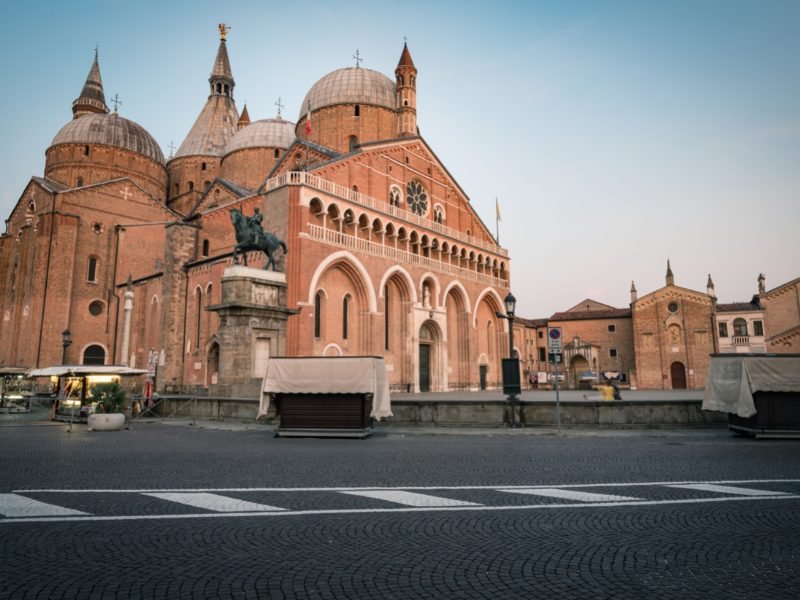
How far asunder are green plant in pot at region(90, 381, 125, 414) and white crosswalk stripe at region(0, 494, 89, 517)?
33.5 feet

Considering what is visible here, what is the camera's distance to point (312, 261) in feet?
89.8

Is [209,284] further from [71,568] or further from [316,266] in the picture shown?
[71,568]

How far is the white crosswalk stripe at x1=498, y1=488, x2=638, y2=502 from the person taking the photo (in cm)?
577

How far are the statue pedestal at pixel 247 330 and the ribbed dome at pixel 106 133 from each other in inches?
1379

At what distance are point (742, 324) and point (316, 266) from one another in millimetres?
38236

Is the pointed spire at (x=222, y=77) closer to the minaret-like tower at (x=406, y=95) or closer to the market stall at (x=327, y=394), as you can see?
the minaret-like tower at (x=406, y=95)

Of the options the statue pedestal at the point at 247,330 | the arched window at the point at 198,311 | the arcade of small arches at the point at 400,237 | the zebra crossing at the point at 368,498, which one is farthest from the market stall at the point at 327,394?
the arched window at the point at 198,311

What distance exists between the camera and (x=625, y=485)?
6578 mm

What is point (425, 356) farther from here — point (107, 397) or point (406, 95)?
point (107, 397)

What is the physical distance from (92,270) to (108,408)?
29.1m

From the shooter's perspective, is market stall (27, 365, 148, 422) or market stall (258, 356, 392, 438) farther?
market stall (27, 365, 148, 422)

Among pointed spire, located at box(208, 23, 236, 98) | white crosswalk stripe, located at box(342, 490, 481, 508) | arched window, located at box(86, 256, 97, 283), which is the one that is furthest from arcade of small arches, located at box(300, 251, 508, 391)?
pointed spire, located at box(208, 23, 236, 98)

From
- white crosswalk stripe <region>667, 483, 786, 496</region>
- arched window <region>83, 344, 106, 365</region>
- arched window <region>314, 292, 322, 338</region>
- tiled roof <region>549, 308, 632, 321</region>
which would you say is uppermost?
tiled roof <region>549, 308, 632, 321</region>

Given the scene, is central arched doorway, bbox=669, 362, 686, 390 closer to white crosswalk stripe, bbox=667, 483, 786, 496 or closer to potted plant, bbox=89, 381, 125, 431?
potted plant, bbox=89, 381, 125, 431
